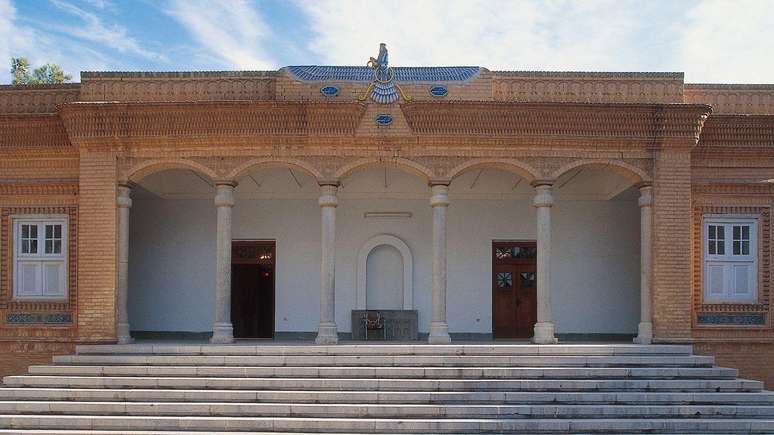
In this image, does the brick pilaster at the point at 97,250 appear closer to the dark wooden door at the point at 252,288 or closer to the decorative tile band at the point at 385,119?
the dark wooden door at the point at 252,288

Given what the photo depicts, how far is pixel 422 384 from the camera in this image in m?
12.5

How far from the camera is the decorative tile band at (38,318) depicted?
1500cm

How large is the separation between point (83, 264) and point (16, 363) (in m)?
2.36

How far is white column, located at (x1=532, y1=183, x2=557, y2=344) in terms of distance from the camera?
14.5m

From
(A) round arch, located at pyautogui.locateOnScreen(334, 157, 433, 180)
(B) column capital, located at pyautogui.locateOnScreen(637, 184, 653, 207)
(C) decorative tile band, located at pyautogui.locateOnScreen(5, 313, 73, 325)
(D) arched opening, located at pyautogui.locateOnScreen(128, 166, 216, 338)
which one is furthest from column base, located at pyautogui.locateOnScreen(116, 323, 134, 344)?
(B) column capital, located at pyautogui.locateOnScreen(637, 184, 653, 207)

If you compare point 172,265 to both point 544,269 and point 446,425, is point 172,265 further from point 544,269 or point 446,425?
point 446,425

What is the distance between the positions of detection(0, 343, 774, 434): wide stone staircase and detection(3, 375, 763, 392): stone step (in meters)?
0.02

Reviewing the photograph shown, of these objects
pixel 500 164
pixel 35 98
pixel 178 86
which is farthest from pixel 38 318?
pixel 500 164

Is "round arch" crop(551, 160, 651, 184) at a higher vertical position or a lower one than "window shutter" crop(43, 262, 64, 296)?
higher

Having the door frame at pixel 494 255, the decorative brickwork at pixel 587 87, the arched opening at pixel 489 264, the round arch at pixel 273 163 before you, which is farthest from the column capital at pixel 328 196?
the door frame at pixel 494 255

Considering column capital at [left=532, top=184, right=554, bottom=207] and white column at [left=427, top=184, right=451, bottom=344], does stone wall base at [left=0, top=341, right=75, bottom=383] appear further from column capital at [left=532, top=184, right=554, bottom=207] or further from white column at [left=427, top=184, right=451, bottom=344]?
column capital at [left=532, top=184, right=554, bottom=207]

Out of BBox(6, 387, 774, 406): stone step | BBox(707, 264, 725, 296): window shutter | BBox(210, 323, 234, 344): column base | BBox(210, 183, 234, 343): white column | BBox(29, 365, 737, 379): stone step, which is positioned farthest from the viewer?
BBox(707, 264, 725, 296): window shutter

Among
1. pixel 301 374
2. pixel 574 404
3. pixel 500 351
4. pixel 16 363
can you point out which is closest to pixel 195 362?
pixel 301 374

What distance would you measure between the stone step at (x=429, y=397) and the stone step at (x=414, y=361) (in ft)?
3.07
